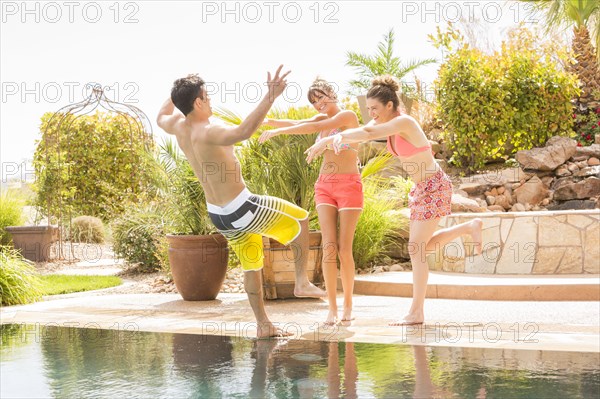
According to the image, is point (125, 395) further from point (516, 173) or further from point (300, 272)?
point (516, 173)

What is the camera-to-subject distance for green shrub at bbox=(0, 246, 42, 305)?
7676 mm

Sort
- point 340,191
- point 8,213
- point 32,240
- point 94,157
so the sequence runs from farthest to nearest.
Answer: point 94,157 → point 8,213 → point 32,240 → point 340,191

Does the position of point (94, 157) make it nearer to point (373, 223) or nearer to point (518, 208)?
point (518, 208)

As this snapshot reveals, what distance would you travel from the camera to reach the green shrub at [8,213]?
13336mm

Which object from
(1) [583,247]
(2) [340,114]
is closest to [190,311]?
(2) [340,114]

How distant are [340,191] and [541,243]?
291 centimetres

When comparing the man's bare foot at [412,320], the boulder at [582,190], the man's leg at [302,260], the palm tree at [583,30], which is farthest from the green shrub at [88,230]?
the man's bare foot at [412,320]

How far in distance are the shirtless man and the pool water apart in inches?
19.5

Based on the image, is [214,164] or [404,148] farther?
[404,148]

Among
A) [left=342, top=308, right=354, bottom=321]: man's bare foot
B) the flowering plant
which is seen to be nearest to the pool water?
[left=342, top=308, right=354, bottom=321]: man's bare foot

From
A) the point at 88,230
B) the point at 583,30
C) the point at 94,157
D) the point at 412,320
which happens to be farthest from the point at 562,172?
the point at 94,157

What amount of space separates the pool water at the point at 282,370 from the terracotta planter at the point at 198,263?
6.98 feet

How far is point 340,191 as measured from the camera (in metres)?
5.54

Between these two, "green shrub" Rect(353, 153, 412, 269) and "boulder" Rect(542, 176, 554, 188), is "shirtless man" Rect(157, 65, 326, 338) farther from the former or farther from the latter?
"boulder" Rect(542, 176, 554, 188)
